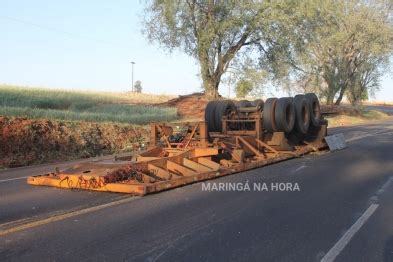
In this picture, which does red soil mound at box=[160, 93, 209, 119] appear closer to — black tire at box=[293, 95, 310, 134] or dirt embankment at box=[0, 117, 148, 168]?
dirt embankment at box=[0, 117, 148, 168]

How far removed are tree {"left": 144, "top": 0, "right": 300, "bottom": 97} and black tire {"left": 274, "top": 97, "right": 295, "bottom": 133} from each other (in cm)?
1790

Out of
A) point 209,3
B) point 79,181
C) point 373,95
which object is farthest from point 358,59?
point 79,181

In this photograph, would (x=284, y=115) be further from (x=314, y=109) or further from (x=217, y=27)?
(x=217, y=27)

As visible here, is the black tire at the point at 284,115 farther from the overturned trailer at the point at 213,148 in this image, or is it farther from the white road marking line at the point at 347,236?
the white road marking line at the point at 347,236

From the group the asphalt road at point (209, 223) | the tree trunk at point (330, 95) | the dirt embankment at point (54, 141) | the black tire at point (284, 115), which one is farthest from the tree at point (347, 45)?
the asphalt road at point (209, 223)

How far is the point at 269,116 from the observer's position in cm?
1323

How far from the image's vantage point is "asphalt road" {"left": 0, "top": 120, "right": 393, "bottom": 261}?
5.48m

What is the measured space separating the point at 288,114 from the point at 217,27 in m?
18.4

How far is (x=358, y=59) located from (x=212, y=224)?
48.1m

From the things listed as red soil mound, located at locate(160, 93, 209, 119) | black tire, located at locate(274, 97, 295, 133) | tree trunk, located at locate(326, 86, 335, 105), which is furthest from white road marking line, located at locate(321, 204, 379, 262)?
tree trunk, located at locate(326, 86, 335, 105)

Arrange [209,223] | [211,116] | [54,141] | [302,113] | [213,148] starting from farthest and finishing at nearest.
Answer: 1. [54,141]
2. [302,113]
3. [211,116]
4. [213,148]
5. [209,223]

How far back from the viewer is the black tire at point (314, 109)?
15.4m

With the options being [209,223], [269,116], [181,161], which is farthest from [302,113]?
[209,223]

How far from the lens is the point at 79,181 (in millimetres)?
8617
